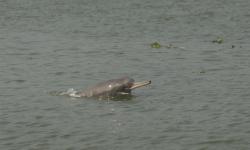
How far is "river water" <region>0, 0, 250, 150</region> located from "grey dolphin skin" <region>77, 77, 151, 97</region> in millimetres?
245

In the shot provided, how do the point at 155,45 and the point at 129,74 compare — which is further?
the point at 155,45

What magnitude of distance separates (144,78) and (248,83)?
248 cm

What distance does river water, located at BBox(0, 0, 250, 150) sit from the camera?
11945mm

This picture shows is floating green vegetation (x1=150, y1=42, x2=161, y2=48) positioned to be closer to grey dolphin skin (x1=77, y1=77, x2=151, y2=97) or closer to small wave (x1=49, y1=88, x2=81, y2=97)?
grey dolphin skin (x1=77, y1=77, x2=151, y2=97)

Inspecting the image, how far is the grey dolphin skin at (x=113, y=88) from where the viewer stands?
14.9 metres

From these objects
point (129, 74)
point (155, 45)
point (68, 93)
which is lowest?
point (68, 93)

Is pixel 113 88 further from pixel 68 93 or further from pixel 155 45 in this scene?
pixel 155 45

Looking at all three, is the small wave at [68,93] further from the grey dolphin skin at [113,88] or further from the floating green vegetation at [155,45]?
the floating green vegetation at [155,45]

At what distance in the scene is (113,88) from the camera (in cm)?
1502

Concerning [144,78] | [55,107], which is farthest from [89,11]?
[55,107]

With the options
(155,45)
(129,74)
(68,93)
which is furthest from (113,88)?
(155,45)

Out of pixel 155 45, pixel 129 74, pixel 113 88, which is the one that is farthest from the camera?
pixel 155 45

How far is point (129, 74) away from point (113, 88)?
2.27 metres

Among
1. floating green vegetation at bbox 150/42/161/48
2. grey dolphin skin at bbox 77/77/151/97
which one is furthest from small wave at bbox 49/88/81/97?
floating green vegetation at bbox 150/42/161/48
